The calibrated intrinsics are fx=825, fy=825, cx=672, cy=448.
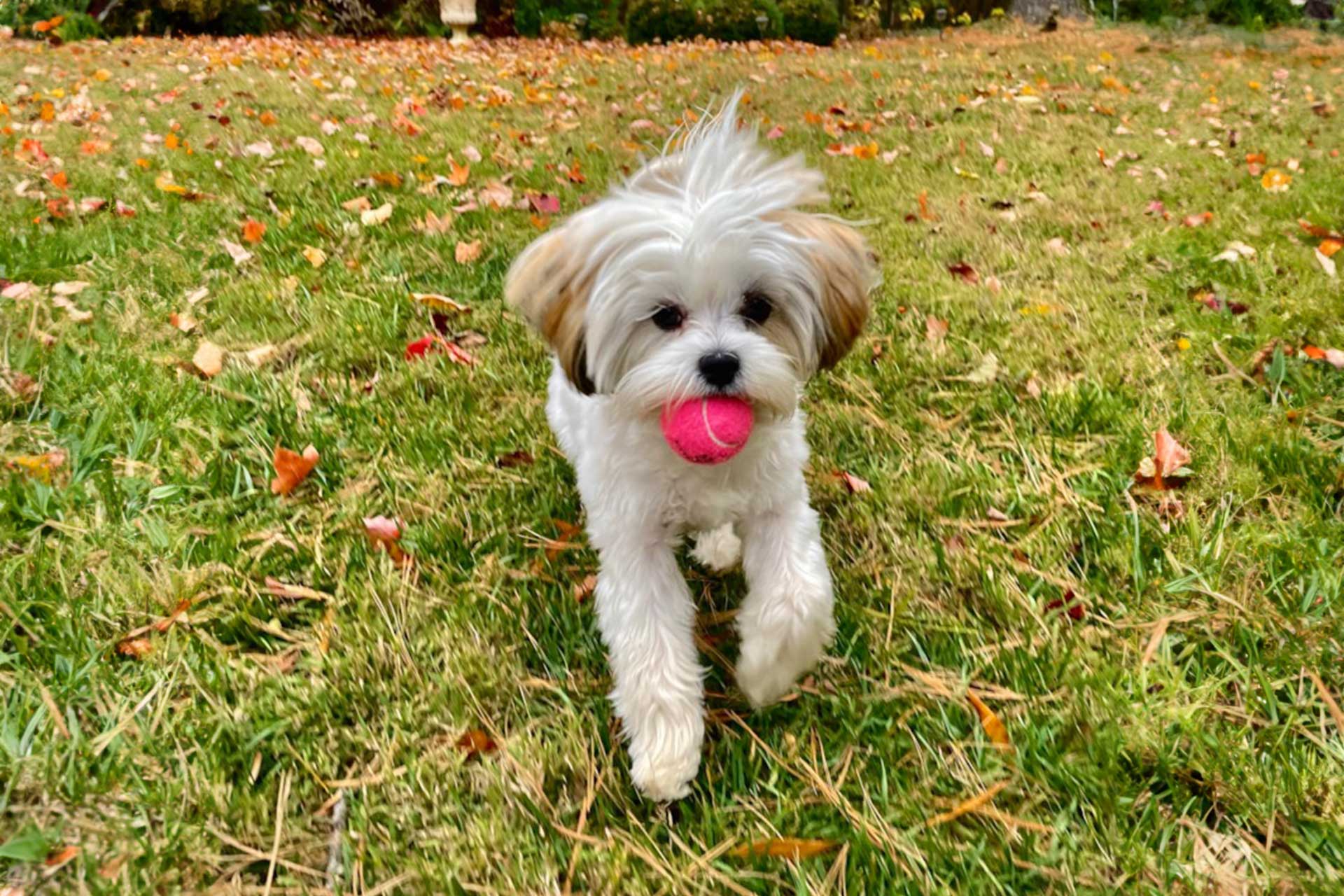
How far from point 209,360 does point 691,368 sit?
2.53 metres

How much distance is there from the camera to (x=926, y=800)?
6.28ft

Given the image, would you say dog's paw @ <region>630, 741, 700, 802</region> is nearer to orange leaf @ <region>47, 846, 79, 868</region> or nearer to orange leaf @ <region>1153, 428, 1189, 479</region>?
orange leaf @ <region>47, 846, 79, 868</region>

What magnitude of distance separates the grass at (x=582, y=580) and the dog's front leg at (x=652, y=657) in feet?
0.32

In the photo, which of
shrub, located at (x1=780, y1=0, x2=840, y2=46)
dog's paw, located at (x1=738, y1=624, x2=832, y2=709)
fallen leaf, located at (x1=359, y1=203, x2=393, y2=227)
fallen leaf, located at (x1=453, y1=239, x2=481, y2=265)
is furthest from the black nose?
shrub, located at (x1=780, y1=0, x2=840, y2=46)

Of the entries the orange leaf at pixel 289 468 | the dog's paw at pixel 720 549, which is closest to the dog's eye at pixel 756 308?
the dog's paw at pixel 720 549

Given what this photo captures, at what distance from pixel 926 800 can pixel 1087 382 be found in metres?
2.15

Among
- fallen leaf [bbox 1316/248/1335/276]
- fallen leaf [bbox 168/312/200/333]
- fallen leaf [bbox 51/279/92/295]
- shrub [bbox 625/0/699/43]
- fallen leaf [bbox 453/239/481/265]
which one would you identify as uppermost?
shrub [bbox 625/0/699/43]

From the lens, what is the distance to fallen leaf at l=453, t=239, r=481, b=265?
459cm

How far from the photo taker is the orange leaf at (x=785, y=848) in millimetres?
1803

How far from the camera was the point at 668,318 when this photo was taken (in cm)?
219

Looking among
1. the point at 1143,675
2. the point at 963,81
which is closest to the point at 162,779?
the point at 1143,675

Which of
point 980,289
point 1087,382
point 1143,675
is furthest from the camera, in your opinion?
point 980,289

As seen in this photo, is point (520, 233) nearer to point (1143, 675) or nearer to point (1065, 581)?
point (1065, 581)

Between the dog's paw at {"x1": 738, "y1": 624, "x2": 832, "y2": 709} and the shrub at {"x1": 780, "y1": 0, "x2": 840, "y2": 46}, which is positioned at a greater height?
the shrub at {"x1": 780, "y1": 0, "x2": 840, "y2": 46}
